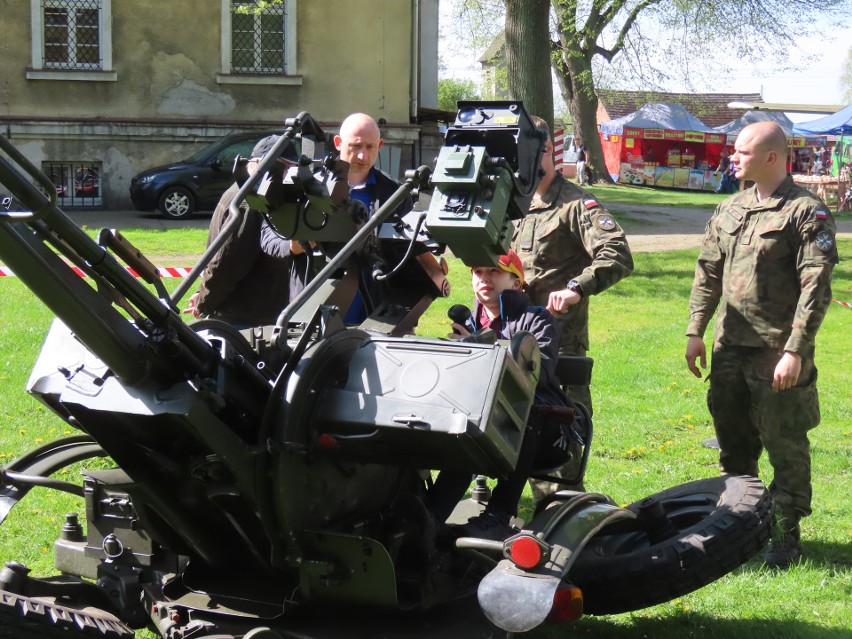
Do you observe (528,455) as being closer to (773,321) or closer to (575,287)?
(575,287)

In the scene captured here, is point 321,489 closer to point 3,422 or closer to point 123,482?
point 123,482

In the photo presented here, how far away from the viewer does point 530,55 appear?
47.7 ft

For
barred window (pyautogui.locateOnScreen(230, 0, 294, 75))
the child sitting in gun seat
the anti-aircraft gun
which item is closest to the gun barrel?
the anti-aircraft gun

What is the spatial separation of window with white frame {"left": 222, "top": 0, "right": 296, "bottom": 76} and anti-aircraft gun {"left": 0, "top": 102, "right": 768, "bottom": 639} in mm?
19077

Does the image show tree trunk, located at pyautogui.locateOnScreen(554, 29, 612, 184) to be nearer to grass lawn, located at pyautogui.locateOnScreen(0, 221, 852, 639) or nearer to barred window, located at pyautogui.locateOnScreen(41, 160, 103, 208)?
barred window, located at pyautogui.locateOnScreen(41, 160, 103, 208)

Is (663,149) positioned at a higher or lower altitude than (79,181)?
higher

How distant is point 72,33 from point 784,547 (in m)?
19.8

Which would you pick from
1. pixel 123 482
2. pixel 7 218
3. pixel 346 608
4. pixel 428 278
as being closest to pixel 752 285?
pixel 428 278

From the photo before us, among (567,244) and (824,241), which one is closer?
(824,241)

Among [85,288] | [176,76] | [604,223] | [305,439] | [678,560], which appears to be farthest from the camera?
[176,76]

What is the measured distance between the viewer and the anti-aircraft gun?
11.2ft

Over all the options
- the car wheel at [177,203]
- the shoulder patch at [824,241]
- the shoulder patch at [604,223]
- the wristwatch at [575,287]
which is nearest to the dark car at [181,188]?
the car wheel at [177,203]

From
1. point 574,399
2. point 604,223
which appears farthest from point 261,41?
point 574,399

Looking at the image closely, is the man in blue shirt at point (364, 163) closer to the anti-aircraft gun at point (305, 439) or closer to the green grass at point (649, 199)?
the anti-aircraft gun at point (305, 439)
